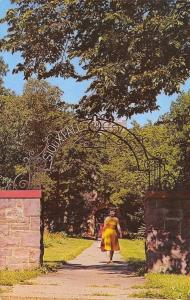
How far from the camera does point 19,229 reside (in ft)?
42.2

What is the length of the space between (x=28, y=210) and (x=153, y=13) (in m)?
5.40

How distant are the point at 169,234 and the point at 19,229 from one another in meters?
3.48

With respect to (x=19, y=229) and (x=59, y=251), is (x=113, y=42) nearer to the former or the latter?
(x=19, y=229)

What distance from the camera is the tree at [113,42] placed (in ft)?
33.4

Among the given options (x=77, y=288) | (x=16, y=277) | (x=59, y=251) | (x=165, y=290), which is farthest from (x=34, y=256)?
(x=59, y=251)

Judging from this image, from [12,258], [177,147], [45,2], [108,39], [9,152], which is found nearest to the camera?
[108,39]

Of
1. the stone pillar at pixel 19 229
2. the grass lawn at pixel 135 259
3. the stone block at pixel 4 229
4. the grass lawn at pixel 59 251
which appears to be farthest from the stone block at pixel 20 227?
the grass lawn at pixel 135 259

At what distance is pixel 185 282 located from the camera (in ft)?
32.3

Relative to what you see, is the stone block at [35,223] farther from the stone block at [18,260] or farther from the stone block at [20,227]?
the stone block at [18,260]

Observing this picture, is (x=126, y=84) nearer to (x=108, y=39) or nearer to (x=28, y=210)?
(x=108, y=39)

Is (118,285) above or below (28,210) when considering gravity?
below

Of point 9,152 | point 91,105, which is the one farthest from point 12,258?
point 9,152

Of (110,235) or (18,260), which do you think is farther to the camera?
(110,235)

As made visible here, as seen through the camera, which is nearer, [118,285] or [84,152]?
[118,285]
